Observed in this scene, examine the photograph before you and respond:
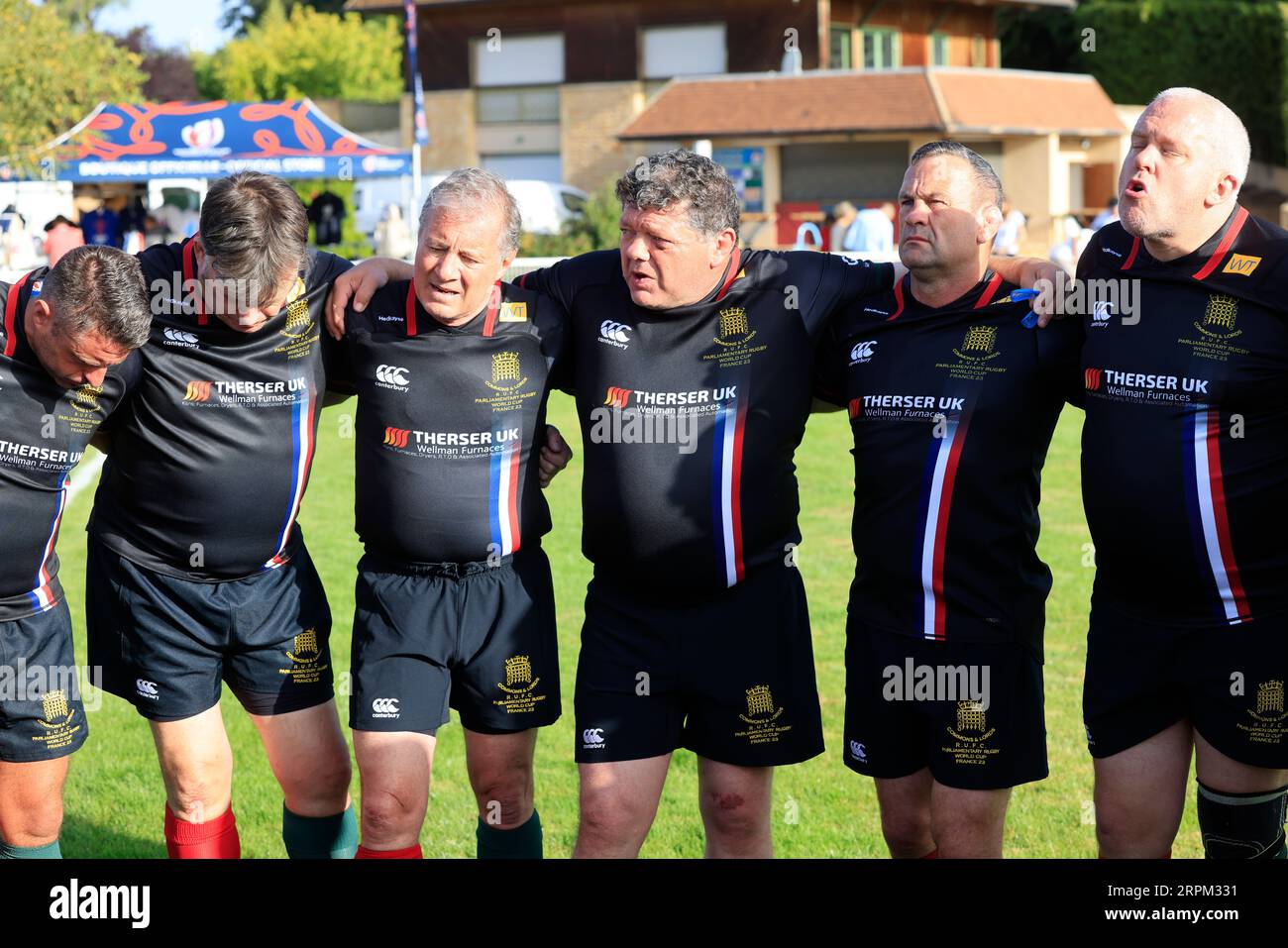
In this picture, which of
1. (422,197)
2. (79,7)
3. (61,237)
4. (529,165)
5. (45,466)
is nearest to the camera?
(45,466)

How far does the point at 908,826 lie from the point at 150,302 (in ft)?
9.44

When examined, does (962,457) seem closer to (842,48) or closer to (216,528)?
(216,528)

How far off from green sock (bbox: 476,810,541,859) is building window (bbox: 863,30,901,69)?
38.4 m

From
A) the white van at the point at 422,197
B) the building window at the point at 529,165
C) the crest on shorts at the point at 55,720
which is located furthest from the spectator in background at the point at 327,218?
the crest on shorts at the point at 55,720

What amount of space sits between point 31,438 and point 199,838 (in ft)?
4.61

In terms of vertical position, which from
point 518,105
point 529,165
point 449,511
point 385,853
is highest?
point 518,105

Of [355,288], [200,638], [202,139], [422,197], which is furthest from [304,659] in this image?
[422,197]

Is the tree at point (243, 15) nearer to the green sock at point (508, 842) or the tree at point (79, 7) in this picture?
the tree at point (79, 7)

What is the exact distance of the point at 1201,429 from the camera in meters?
4.25

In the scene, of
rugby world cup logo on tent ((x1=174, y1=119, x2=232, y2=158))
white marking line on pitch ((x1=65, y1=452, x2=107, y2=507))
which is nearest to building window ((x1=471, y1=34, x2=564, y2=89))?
rugby world cup logo on tent ((x1=174, y1=119, x2=232, y2=158))

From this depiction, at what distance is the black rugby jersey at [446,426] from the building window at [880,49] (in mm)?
38125

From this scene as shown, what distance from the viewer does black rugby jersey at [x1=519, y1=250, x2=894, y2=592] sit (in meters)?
4.58
